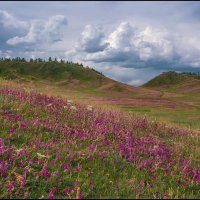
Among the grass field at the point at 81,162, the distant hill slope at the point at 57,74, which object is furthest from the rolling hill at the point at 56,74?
the grass field at the point at 81,162

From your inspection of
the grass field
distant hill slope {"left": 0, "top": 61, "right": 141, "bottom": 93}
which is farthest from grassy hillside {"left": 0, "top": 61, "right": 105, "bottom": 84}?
the grass field

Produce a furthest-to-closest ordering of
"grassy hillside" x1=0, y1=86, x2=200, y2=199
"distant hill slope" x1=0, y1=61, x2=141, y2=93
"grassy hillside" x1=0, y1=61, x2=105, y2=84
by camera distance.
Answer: "grassy hillside" x1=0, y1=61, x2=105, y2=84, "distant hill slope" x1=0, y1=61, x2=141, y2=93, "grassy hillside" x1=0, y1=86, x2=200, y2=199

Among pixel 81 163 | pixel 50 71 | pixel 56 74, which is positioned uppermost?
pixel 50 71

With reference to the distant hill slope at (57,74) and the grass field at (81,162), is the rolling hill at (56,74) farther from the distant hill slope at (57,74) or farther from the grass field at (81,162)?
the grass field at (81,162)

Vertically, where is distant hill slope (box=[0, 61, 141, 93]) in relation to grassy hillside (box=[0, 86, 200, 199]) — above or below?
above

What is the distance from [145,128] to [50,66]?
184 m

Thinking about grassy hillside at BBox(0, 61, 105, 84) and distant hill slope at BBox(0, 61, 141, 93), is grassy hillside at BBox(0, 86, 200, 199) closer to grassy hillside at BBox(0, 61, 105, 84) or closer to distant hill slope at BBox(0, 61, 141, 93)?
distant hill slope at BBox(0, 61, 141, 93)

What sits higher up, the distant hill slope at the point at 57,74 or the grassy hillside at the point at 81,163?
the distant hill slope at the point at 57,74

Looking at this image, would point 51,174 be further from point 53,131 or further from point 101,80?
point 101,80

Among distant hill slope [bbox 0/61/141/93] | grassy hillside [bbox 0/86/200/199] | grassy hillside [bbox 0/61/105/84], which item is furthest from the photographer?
grassy hillside [bbox 0/61/105/84]

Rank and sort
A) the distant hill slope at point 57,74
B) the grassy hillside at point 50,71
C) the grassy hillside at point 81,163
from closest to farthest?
the grassy hillside at point 81,163, the distant hill slope at point 57,74, the grassy hillside at point 50,71

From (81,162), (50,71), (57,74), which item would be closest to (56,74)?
(57,74)

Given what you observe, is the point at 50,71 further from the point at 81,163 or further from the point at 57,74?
A: the point at 81,163

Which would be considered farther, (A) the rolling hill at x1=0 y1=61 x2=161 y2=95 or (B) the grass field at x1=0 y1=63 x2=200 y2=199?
(A) the rolling hill at x1=0 y1=61 x2=161 y2=95
